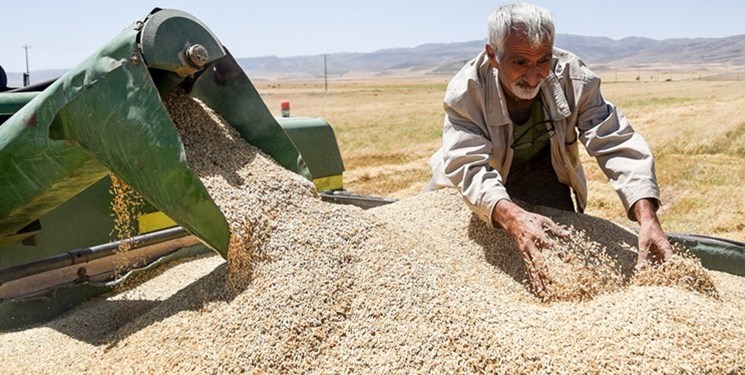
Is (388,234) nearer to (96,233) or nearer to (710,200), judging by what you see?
(96,233)

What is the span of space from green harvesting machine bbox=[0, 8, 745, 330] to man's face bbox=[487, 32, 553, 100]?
816 millimetres

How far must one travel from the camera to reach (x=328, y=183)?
16.8 feet

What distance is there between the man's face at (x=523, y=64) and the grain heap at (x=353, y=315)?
2.03ft

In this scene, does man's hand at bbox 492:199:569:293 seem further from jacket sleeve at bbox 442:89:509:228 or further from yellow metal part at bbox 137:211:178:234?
yellow metal part at bbox 137:211:178:234

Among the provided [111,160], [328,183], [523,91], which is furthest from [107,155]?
[328,183]

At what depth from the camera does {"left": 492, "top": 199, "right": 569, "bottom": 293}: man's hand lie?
2.37 m

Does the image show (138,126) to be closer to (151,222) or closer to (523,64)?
(523,64)

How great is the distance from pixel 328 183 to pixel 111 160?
2.77 m

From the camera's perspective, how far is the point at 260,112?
2.79 m

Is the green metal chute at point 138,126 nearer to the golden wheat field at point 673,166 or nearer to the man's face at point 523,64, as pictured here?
the man's face at point 523,64

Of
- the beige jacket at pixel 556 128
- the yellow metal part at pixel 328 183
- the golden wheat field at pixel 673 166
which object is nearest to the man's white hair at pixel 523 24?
the beige jacket at pixel 556 128

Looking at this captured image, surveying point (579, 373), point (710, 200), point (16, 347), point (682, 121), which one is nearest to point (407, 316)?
point (579, 373)

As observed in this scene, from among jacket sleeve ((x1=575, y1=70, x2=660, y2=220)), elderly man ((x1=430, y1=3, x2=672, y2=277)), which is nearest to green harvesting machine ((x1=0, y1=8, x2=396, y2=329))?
elderly man ((x1=430, y1=3, x2=672, y2=277))

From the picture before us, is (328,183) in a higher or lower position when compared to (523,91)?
lower
